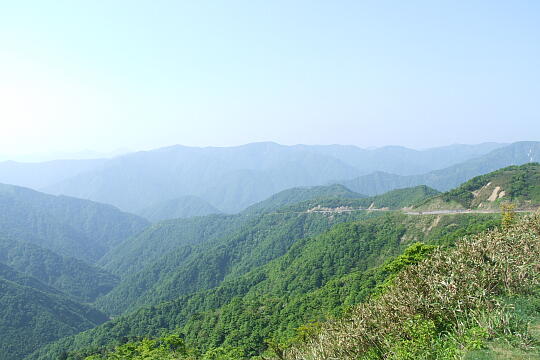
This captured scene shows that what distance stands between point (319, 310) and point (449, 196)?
51708 mm

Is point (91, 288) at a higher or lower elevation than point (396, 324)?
lower

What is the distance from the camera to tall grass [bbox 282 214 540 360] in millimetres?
11828

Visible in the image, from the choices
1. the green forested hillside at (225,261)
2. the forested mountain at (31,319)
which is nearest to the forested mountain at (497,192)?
the green forested hillside at (225,261)

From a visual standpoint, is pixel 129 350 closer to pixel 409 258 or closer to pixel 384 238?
pixel 409 258

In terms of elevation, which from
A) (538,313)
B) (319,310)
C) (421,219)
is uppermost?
(538,313)

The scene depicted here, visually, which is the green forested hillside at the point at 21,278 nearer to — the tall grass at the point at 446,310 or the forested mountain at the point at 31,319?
the forested mountain at the point at 31,319

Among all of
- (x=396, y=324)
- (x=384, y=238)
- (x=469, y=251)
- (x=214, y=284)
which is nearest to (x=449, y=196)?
(x=384, y=238)

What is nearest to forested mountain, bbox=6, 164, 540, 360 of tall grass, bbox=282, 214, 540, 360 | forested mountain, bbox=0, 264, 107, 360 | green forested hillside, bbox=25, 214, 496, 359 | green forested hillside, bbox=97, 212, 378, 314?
green forested hillside, bbox=25, 214, 496, 359

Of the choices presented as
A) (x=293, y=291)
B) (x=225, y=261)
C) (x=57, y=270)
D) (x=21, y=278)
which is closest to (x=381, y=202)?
(x=293, y=291)

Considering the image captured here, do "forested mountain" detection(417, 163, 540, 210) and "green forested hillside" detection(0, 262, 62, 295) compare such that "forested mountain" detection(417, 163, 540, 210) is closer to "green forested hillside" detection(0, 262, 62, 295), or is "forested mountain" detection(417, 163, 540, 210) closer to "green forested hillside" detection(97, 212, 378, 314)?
"green forested hillside" detection(97, 212, 378, 314)

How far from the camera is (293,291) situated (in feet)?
233

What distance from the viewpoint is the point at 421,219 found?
233 feet

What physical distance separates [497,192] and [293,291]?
165 ft

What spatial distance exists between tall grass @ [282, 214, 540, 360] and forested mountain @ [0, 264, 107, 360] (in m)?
121
